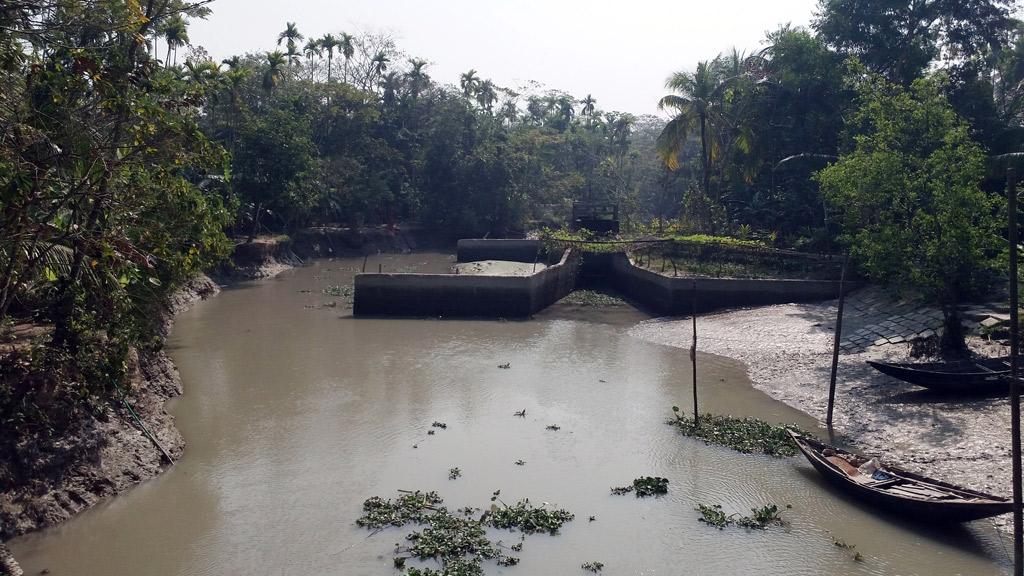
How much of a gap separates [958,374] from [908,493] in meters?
6.01

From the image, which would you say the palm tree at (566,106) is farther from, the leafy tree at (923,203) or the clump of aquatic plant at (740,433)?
the clump of aquatic plant at (740,433)

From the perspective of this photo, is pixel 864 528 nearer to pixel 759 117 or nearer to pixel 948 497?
pixel 948 497

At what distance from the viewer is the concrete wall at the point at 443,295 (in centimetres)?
3006

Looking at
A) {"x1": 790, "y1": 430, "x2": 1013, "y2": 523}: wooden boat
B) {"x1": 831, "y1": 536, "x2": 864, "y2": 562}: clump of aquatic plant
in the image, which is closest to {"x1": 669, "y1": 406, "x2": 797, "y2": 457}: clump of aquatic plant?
{"x1": 790, "y1": 430, "x2": 1013, "y2": 523}: wooden boat

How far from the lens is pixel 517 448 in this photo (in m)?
16.4

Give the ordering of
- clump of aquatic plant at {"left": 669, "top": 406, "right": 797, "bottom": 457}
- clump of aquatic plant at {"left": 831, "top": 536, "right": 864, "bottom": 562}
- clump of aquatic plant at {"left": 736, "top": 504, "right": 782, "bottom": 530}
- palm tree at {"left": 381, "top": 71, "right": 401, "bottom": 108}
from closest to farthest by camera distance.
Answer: clump of aquatic plant at {"left": 831, "top": 536, "right": 864, "bottom": 562}, clump of aquatic plant at {"left": 736, "top": 504, "right": 782, "bottom": 530}, clump of aquatic plant at {"left": 669, "top": 406, "right": 797, "bottom": 457}, palm tree at {"left": 381, "top": 71, "right": 401, "bottom": 108}

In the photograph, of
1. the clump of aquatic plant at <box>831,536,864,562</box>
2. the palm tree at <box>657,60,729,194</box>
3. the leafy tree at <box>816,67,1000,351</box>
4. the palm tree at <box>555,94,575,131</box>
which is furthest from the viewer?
the palm tree at <box>555,94,575,131</box>

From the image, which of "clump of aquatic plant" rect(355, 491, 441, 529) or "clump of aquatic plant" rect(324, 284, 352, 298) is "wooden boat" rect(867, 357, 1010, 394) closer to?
"clump of aquatic plant" rect(355, 491, 441, 529)

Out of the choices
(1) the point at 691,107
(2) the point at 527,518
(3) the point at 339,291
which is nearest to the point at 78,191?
(2) the point at 527,518

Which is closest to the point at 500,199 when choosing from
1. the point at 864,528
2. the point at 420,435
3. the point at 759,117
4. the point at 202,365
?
the point at 759,117

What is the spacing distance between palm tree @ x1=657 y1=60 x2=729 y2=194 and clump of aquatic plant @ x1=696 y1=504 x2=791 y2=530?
103 ft

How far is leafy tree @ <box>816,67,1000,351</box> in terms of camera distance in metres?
18.9

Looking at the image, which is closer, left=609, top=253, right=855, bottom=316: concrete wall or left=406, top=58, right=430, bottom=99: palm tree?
left=609, top=253, right=855, bottom=316: concrete wall

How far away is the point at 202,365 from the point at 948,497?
19845mm
